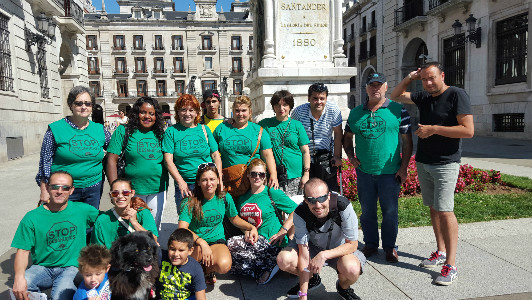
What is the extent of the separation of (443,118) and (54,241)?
3.76m

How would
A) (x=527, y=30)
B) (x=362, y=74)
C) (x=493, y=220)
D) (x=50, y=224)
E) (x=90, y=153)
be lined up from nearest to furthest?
(x=50, y=224), (x=90, y=153), (x=493, y=220), (x=527, y=30), (x=362, y=74)

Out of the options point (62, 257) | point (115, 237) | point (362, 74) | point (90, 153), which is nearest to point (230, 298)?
point (115, 237)

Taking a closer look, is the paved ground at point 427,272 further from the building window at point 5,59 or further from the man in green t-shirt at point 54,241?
the building window at point 5,59

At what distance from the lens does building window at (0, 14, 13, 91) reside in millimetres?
13828

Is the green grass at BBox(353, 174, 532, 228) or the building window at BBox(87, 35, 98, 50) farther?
the building window at BBox(87, 35, 98, 50)

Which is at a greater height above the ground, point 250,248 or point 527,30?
point 527,30

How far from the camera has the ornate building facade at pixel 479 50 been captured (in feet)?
55.6

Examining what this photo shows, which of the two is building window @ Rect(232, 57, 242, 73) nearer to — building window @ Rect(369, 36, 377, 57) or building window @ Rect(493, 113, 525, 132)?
building window @ Rect(369, 36, 377, 57)

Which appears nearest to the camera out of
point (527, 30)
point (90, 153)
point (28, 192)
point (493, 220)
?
point (90, 153)

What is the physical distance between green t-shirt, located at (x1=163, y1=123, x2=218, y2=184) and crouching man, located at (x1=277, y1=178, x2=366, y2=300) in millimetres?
1376

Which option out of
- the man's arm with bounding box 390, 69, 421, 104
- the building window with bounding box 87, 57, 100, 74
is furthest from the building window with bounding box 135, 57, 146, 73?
the man's arm with bounding box 390, 69, 421, 104

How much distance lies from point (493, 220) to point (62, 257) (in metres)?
5.67

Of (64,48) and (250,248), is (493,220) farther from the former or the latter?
(64,48)

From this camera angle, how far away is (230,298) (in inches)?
139
